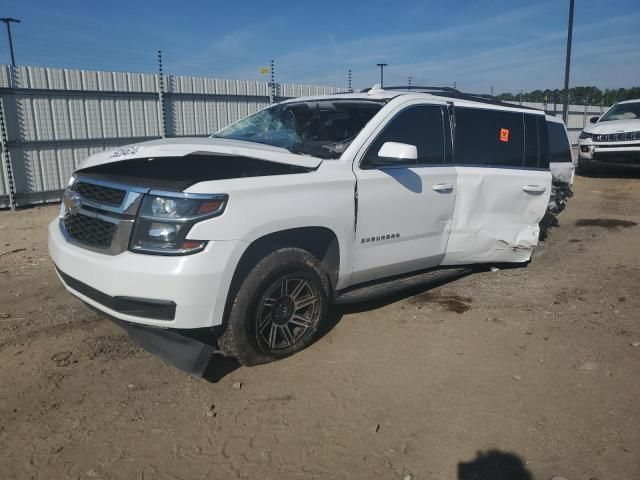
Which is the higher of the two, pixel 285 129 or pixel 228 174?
pixel 285 129

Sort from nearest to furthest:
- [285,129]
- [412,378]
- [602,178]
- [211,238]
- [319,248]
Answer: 1. [211,238]
2. [412,378]
3. [319,248]
4. [285,129]
5. [602,178]

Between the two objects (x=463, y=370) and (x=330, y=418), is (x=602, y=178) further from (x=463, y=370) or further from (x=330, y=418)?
(x=330, y=418)

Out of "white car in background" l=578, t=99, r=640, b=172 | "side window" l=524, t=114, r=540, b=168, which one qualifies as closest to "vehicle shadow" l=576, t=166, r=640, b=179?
"white car in background" l=578, t=99, r=640, b=172

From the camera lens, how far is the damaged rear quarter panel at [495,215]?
15.3 feet

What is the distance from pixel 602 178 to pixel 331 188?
13176mm

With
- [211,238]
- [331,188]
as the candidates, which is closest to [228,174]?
[211,238]

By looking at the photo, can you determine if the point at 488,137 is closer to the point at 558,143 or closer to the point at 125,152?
the point at 558,143

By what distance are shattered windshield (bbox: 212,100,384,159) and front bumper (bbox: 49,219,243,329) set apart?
1245 mm

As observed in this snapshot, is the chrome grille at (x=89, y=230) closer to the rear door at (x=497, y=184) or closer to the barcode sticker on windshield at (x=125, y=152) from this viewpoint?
the barcode sticker on windshield at (x=125, y=152)

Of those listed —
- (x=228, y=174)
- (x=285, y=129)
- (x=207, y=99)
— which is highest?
(x=207, y=99)

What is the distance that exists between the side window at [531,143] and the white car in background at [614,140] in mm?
8677

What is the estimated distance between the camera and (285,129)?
4391mm

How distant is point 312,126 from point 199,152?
51.1 inches

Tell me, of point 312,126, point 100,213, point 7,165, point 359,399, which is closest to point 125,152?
point 100,213
